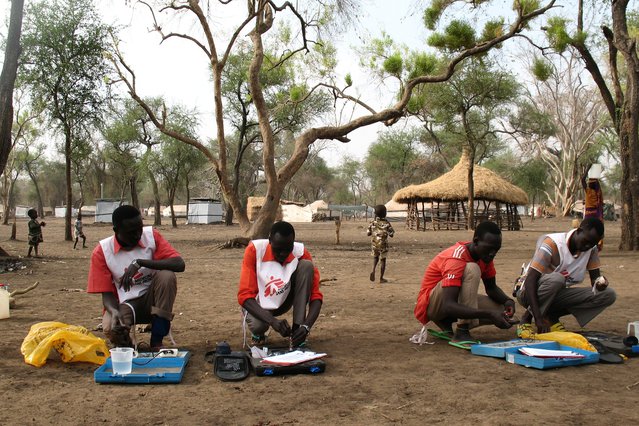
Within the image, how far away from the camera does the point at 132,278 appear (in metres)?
4.36

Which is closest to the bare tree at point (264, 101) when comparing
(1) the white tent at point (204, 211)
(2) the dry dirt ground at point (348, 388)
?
(2) the dry dirt ground at point (348, 388)

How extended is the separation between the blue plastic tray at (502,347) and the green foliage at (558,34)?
36.2 ft

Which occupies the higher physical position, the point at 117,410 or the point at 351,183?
the point at 351,183

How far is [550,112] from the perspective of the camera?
4234cm

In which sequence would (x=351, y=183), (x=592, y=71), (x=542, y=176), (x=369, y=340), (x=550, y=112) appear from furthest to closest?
(x=351, y=183), (x=542, y=176), (x=550, y=112), (x=592, y=71), (x=369, y=340)

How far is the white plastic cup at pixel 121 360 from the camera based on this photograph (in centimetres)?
368

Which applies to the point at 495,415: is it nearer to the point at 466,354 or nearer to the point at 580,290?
the point at 466,354

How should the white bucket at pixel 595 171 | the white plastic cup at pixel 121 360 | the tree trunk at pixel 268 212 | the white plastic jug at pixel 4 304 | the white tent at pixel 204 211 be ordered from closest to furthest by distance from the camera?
the white plastic cup at pixel 121 360, the white plastic jug at pixel 4 304, the white bucket at pixel 595 171, the tree trunk at pixel 268 212, the white tent at pixel 204 211

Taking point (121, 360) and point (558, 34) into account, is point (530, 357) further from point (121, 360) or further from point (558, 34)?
point (558, 34)

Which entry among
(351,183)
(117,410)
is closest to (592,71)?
(117,410)

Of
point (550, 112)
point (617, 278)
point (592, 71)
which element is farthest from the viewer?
point (550, 112)

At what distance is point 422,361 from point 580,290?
182 centimetres

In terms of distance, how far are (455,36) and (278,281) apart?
1201 cm

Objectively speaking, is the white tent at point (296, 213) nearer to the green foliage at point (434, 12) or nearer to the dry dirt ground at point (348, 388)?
the green foliage at point (434, 12)
